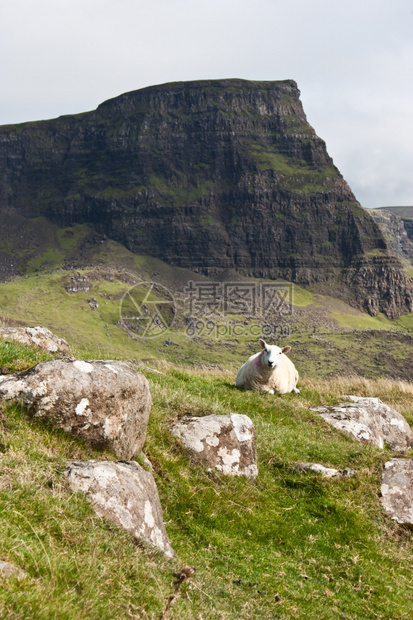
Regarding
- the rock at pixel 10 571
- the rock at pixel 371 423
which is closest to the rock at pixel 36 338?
the rock at pixel 371 423

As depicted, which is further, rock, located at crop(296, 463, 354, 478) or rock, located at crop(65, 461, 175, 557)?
rock, located at crop(296, 463, 354, 478)

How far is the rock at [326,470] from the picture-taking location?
11479mm

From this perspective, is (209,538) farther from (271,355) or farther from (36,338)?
(36,338)

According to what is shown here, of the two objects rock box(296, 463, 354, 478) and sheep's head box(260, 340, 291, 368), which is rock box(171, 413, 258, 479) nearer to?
rock box(296, 463, 354, 478)

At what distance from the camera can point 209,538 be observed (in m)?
8.59

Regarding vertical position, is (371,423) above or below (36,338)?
below

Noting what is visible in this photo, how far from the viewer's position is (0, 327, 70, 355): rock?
688 inches

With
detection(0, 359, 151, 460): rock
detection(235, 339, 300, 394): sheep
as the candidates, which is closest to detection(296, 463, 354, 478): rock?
detection(0, 359, 151, 460): rock

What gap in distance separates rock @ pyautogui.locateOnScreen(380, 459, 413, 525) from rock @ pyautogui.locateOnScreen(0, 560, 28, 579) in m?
8.72

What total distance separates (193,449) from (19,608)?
6.93m

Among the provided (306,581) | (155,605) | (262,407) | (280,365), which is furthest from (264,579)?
(280,365)

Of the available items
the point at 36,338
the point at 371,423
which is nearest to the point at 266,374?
the point at 371,423

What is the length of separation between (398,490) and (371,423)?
22.7ft

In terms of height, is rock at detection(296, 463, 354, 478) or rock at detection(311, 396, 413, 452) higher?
rock at detection(296, 463, 354, 478)
